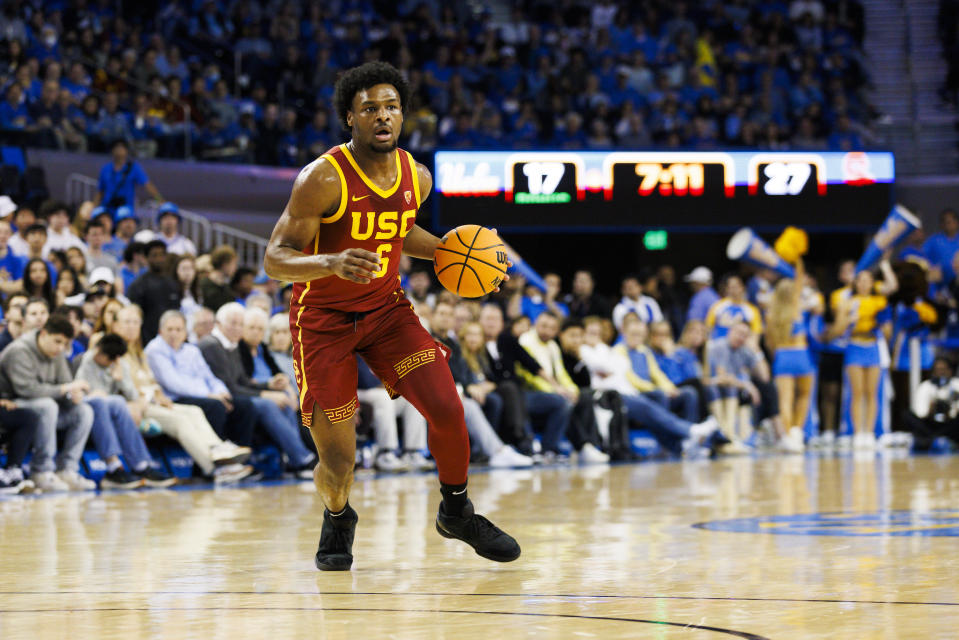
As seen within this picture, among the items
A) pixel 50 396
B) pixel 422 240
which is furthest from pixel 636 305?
pixel 422 240

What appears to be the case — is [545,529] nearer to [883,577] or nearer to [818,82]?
[883,577]

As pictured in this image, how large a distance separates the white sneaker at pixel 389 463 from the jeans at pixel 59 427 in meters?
2.39

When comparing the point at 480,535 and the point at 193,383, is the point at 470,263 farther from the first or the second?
the point at 193,383

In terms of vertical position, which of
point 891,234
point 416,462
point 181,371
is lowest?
point 416,462

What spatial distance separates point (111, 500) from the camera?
8.32 m

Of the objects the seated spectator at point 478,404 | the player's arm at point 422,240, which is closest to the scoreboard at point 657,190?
the seated spectator at point 478,404

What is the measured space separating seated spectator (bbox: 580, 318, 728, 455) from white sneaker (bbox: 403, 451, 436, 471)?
2.18 metres

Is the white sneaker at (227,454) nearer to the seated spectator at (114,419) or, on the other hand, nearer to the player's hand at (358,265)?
the seated spectator at (114,419)

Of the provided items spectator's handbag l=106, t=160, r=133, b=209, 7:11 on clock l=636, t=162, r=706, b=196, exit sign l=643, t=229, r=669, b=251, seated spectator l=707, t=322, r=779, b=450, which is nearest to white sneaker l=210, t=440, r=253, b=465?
spectator's handbag l=106, t=160, r=133, b=209

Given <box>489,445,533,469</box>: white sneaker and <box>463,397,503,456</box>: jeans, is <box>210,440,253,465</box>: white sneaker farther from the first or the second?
<box>489,445,533,469</box>: white sneaker

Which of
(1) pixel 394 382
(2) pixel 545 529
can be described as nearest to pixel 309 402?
(1) pixel 394 382

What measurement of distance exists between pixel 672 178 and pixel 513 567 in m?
11.2

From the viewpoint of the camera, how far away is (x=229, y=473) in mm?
9570

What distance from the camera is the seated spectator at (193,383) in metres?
9.77
